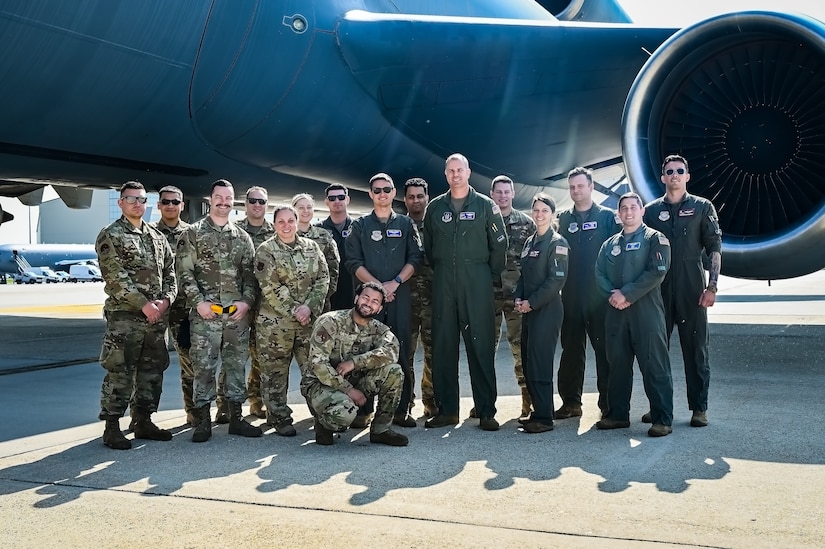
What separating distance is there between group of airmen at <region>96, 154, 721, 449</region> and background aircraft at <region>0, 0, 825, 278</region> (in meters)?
1.42

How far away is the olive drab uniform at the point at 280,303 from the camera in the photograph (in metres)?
5.03

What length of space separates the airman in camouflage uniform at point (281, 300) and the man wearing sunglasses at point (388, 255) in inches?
13.6

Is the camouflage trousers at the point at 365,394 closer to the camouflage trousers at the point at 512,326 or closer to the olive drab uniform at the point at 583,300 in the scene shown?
the camouflage trousers at the point at 512,326

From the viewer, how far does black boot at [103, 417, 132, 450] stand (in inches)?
177

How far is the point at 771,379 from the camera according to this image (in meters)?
6.29

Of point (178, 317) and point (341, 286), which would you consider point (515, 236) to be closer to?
point (341, 286)

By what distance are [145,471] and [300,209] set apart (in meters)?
2.24

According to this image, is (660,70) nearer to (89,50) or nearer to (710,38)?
(710,38)

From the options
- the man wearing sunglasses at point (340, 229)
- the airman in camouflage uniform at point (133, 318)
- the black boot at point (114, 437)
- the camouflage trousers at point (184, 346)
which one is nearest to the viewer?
the black boot at point (114, 437)

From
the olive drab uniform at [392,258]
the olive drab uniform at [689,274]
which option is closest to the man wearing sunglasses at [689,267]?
the olive drab uniform at [689,274]

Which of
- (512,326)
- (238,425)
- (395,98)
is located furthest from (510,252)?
(395,98)

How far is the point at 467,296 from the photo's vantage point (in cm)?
515

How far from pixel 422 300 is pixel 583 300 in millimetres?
993

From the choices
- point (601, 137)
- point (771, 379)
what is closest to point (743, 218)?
point (771, 379)
